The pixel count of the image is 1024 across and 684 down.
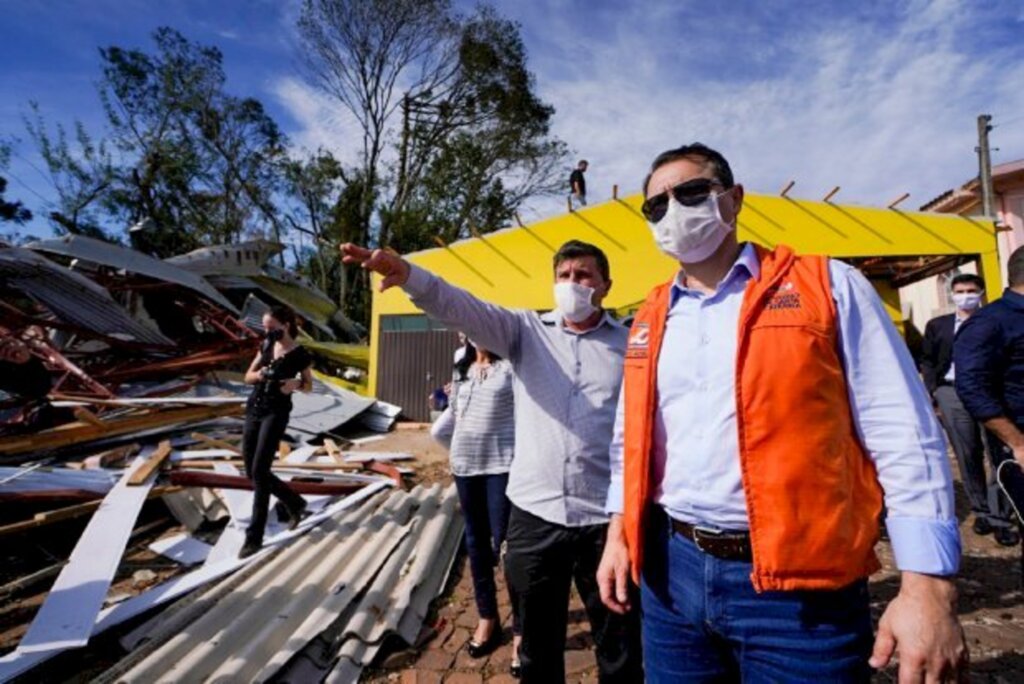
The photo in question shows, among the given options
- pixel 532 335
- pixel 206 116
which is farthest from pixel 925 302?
pixel 206 116

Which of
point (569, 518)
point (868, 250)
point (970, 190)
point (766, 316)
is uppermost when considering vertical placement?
point (970, 190)

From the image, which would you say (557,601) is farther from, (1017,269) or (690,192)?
(1017,269)

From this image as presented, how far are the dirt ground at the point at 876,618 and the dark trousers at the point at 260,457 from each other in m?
1.56

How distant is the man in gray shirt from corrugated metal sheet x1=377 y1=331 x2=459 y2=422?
9.80 metres

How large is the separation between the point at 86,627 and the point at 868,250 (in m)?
11.1

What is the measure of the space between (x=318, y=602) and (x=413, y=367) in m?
9.31

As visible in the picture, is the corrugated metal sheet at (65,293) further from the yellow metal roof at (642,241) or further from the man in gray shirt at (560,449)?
the man in gray shirt at (560,449)

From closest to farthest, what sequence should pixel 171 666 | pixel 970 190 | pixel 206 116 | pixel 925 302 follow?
pixel 171 666 < pixel 970 190 < pixel 925 302 < pixel 206 116

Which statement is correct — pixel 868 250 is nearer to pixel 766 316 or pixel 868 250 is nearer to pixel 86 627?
pixel 766 316

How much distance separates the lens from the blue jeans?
1.18 meters

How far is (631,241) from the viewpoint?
10484 mm

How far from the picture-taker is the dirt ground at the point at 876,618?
9.56 ft

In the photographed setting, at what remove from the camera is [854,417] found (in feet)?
4.05

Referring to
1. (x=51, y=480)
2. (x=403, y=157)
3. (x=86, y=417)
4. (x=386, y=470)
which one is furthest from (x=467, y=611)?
(x=403, y=157)
